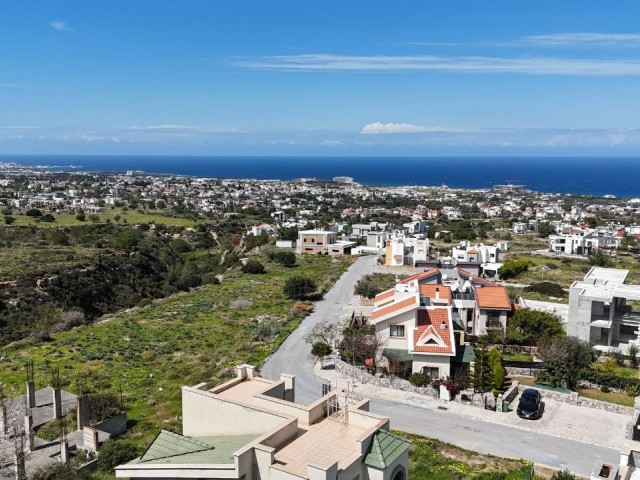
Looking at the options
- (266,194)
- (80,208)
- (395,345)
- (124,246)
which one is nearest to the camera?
(395,345)

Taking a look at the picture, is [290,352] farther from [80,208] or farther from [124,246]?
[80,208]

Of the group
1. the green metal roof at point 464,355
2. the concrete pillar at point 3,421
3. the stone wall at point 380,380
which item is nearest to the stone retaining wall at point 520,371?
the green metal roof at point 464,355

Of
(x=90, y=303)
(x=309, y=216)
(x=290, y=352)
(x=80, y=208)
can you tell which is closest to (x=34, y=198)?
(x=80, y=208)

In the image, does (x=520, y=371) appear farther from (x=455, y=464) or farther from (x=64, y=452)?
(x=64, y=452)

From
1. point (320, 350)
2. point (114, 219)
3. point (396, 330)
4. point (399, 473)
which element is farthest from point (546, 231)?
point (399, 473)

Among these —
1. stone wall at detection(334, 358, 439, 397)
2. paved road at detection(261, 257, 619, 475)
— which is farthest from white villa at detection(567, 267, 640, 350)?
paved road at detection(261, 257, 619, 475)

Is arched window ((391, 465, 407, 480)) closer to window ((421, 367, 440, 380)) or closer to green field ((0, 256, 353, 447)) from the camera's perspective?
green field ((0, 256, 353, 447))

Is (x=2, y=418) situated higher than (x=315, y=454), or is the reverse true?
(x=315, y=454)
